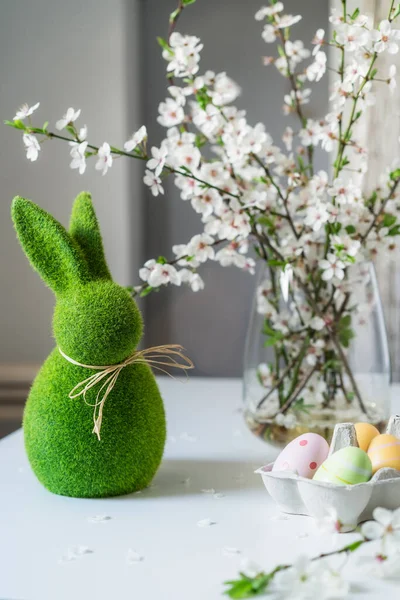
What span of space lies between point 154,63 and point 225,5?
218mm

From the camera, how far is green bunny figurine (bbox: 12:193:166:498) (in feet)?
2.19

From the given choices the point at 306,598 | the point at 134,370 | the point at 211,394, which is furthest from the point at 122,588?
the point at 211,394

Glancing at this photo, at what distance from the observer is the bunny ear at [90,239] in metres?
0.72

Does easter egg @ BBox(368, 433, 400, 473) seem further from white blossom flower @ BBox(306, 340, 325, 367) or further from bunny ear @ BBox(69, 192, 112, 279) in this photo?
bunny ear @ BBox(69, 192, 112, 279)

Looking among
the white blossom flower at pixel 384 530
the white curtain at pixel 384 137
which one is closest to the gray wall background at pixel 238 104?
the white curtain at pixel 384 137

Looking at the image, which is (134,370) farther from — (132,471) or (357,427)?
(357,427)

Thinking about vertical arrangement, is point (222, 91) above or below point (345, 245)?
above

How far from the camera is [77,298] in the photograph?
0.67m

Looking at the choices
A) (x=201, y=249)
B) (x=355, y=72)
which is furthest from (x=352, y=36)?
(x=201, y=249)

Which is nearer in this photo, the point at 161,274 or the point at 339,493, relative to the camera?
the point at 339,493

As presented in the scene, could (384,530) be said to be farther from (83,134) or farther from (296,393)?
(83,134)

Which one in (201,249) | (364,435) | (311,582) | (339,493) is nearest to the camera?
(311,582)

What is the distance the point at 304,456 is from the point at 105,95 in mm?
1326

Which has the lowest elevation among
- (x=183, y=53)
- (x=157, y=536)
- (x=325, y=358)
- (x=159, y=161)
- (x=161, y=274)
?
(x=157, y=536)
